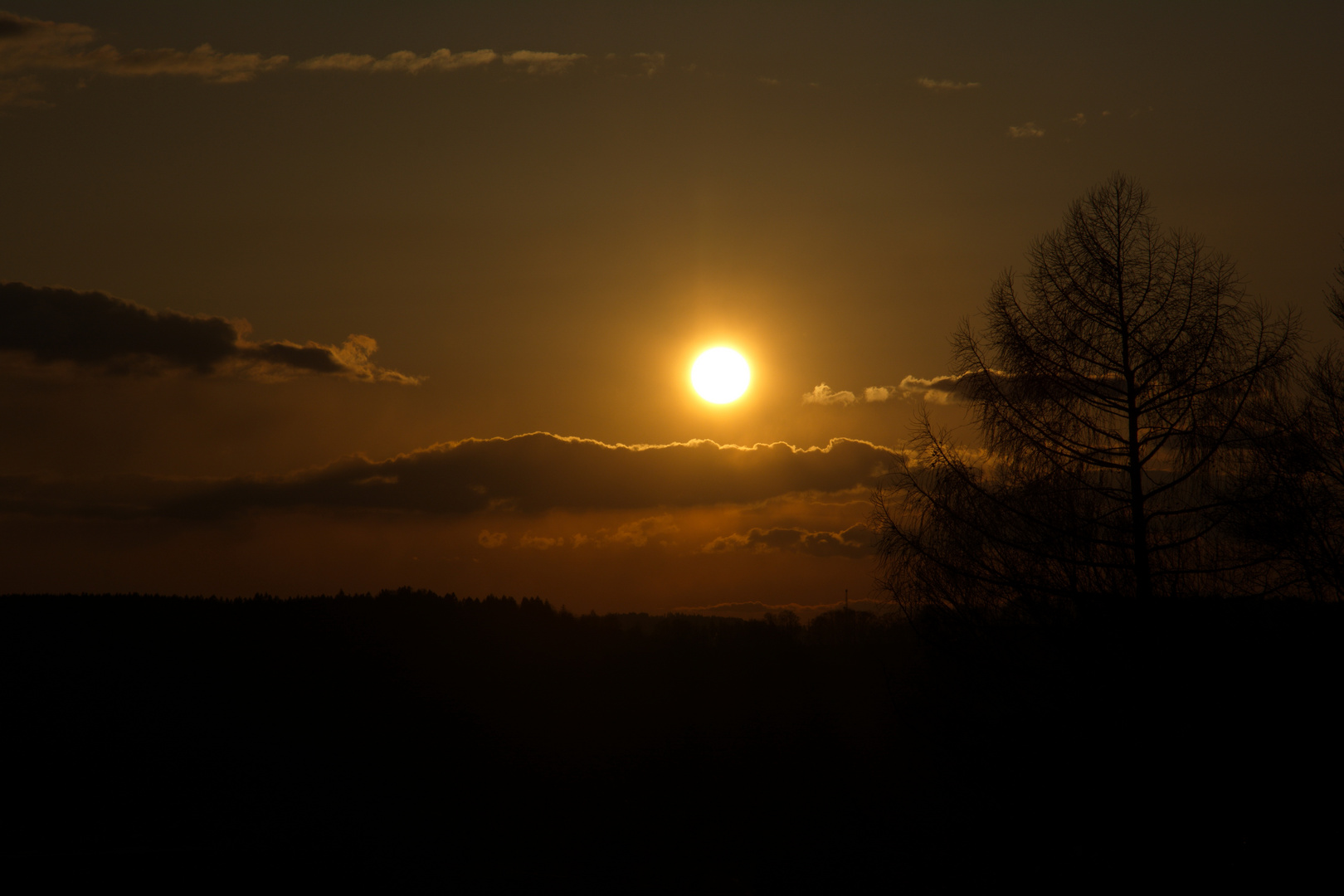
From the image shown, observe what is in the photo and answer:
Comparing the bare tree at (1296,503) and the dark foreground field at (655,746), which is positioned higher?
the bare tree at (1296,503)

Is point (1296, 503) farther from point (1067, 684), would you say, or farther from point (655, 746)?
point (655, 746)

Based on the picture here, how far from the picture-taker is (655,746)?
5638 centimetres

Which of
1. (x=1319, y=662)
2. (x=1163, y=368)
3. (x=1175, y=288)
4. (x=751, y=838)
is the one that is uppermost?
(x=1175, y=288)

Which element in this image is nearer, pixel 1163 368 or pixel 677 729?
pixel 1163 368

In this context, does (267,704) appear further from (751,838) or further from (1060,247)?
(1060,247)

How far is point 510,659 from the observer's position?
80375mm

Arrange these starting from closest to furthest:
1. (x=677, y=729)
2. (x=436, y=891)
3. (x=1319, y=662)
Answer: (x=1319, y=662), (x=436, y=891), (x=677, y=729)

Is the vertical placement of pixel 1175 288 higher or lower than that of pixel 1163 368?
higher

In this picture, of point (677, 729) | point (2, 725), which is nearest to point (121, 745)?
point (2, 725)

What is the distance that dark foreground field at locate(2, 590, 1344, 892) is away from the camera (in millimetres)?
12453

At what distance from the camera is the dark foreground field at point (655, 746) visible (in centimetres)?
1245

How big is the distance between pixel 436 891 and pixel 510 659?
203 feet

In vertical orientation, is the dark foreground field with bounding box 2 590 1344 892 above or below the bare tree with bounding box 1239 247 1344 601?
below

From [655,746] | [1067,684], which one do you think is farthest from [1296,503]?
[655,746]
